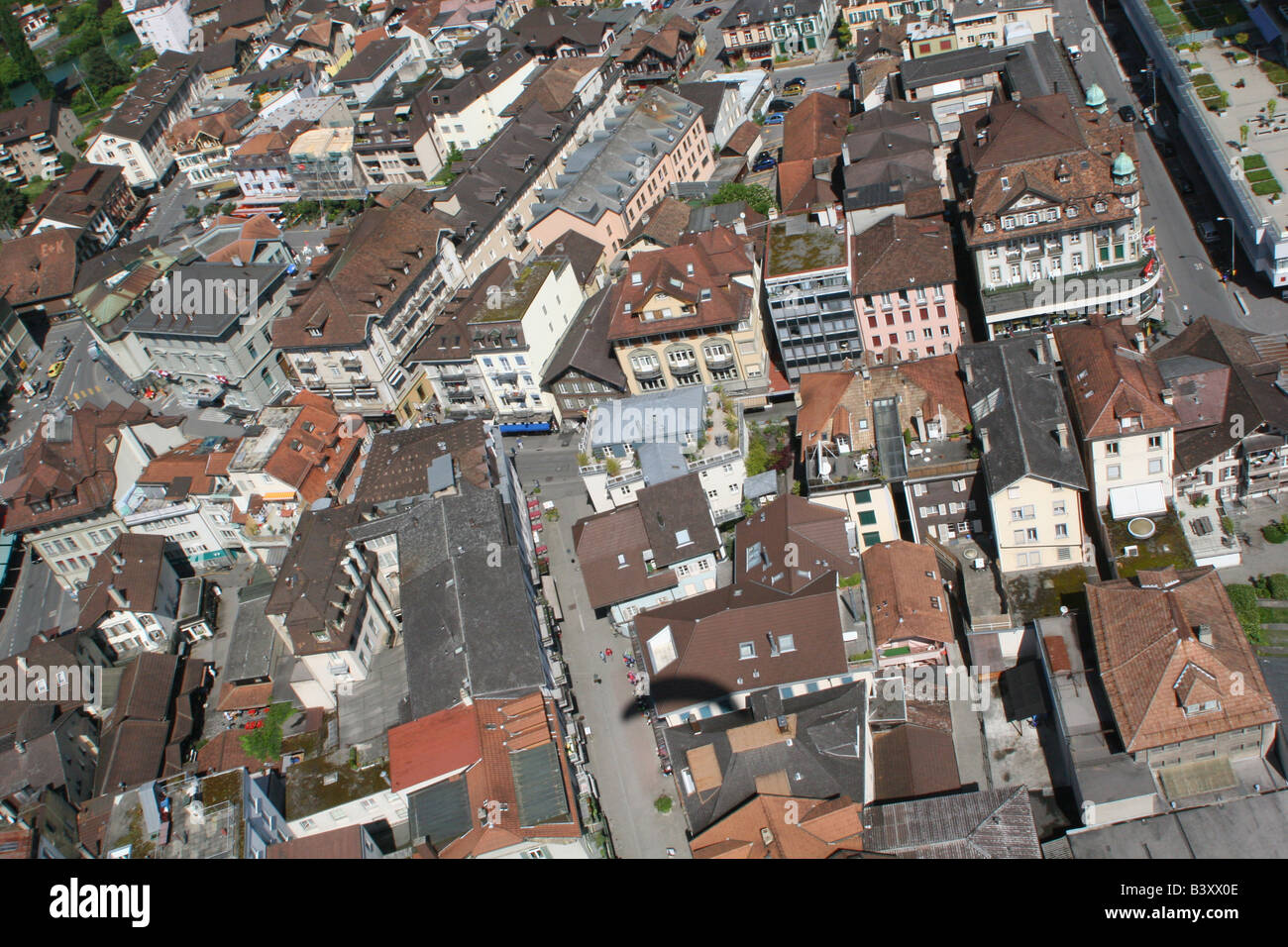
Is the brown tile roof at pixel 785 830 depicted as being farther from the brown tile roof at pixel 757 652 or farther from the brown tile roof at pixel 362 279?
the brown tile roof at pixel 362 279

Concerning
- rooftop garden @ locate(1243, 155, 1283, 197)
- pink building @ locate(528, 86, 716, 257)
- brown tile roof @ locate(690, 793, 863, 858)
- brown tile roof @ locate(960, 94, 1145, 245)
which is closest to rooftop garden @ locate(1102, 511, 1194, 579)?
brown tile roof @ locate(690, 793, 863, 858)

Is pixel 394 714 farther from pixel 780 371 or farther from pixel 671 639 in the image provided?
pixel 780 371

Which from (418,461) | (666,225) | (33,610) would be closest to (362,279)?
(418,461)

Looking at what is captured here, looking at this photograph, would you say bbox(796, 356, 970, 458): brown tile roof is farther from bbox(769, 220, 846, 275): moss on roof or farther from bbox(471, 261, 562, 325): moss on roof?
bbox(471, 261, 562, 325): moss on roof

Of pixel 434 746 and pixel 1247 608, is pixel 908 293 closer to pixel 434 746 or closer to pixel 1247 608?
pixel 1247 608

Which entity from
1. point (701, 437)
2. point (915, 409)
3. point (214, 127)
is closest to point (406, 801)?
point (701, 437)
